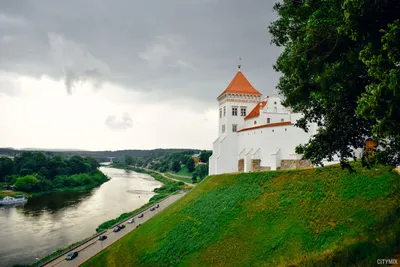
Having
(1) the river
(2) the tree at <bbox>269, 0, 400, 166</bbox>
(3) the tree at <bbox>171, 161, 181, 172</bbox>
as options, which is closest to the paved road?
(1) the river

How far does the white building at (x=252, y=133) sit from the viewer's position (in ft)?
83.1

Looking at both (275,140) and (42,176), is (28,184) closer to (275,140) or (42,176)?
(42,176)

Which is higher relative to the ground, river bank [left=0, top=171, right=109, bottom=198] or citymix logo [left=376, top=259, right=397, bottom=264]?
citymix logo [left=376, top=259, right=397, bottom=264]

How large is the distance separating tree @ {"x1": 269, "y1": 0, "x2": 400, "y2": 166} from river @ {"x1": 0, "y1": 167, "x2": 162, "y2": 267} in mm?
24505

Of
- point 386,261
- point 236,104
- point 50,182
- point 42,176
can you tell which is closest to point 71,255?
point 386,261

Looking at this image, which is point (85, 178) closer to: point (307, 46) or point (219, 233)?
point (219, 233)

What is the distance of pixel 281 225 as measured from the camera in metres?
15.7

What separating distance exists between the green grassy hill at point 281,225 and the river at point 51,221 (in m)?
8.98

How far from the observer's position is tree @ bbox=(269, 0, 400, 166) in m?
6.28

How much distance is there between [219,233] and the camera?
17938 mm

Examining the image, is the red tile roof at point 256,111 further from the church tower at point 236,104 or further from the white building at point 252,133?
the church tower at point 236,104

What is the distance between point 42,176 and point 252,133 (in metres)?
56.3

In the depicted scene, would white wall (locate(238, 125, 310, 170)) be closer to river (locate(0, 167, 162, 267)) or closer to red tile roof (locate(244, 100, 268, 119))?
red tile roof (locate(244, 100, 268, 119))

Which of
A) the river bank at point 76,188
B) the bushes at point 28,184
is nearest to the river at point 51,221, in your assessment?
the river bank at point 76,188
